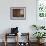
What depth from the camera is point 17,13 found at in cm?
743

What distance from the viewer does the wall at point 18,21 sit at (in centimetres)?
738

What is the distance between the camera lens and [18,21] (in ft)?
24.4

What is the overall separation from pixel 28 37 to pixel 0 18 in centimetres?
158

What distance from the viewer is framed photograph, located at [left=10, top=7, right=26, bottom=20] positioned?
739cm

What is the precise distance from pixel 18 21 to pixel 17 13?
38 centimetres

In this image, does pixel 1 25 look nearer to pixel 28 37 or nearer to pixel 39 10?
pixel 28 37

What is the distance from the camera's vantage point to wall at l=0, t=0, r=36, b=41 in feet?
24.2

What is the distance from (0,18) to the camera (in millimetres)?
7395

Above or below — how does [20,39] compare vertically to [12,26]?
below

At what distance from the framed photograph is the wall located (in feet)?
0.46

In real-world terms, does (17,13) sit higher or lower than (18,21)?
higher

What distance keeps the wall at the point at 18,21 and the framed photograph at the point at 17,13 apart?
140 mm

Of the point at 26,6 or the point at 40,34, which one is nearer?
the point at 40,34

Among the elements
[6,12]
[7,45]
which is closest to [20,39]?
[7,45]
